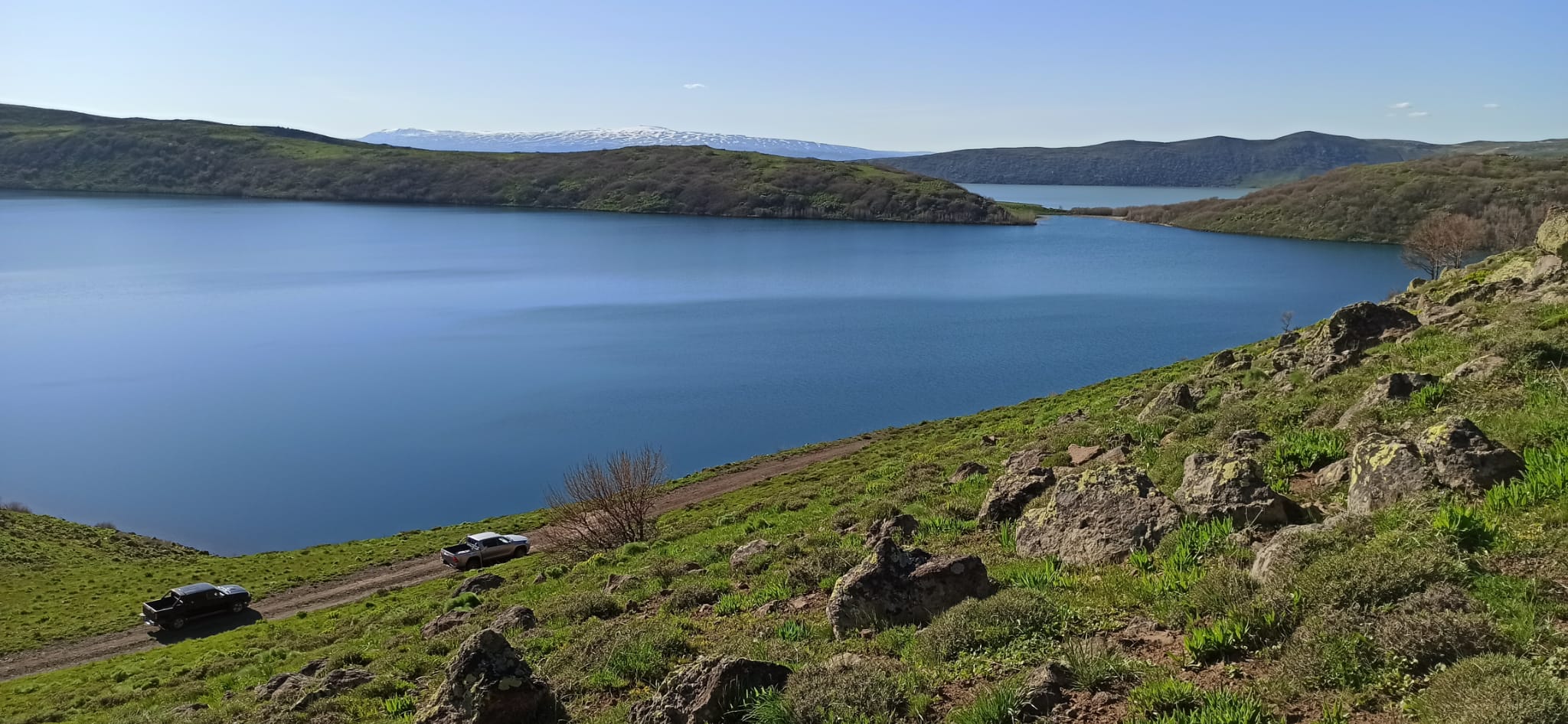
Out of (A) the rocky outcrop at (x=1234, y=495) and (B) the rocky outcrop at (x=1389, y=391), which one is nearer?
(A) the rocky outcrop at (x=1234, y=495)

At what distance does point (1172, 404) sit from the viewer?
20.7 m

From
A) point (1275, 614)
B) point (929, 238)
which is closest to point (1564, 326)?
point (1275, 614)

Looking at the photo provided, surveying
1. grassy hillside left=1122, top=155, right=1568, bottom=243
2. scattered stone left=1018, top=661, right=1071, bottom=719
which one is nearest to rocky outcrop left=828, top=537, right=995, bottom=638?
scattered stone left=1018, top=661, right=1071, bottom=719

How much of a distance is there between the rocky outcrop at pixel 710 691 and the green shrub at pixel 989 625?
5.25ft

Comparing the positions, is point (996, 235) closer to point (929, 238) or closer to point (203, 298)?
point (929, 238)

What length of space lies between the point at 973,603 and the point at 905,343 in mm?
72729

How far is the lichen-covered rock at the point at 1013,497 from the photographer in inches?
553

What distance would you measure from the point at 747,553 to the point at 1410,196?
208897 millimetres

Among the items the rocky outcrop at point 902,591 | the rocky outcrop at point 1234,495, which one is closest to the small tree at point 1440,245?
the rocky outcrop at point 1234,495

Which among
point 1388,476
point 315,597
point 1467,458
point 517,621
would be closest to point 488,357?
point 315,597

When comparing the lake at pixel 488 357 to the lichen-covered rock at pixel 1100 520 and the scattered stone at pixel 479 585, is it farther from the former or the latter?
the lichen-covered rock at pixel 1100 520

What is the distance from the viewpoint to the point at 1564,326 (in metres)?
14.5

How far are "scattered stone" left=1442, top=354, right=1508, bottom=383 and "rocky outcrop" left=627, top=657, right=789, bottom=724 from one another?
1182cm

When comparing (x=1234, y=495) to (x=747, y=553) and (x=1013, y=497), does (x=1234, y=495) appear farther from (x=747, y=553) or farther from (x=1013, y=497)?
(x=747, y=553)
